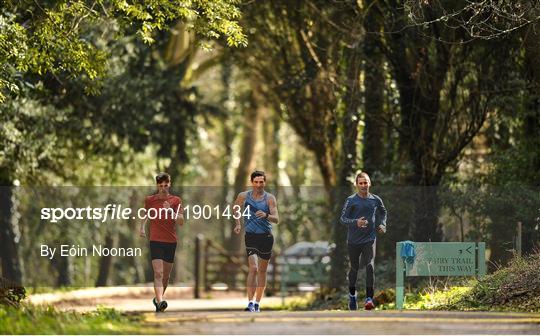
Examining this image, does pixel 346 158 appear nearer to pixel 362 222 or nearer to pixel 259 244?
pixel 362 222

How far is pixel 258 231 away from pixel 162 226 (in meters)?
1.48

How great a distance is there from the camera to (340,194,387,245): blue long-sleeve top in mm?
19891

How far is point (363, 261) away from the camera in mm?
20438

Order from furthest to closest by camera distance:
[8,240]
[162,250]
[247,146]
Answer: [247,146] < [8,240] < [162,250]

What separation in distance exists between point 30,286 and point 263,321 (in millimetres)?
16735

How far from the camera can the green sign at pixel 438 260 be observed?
798 inches

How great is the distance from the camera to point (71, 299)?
100ft

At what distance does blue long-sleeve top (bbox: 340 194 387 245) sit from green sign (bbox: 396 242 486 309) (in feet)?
2.25

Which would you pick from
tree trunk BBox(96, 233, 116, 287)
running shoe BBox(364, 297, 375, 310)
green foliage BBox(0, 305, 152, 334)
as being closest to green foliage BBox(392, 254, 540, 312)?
running shoe BBox(364, 297, 375, 310)

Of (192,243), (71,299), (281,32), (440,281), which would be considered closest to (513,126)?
(281,32)

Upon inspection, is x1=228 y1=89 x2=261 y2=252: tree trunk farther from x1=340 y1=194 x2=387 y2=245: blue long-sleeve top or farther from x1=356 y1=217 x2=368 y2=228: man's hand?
x1=356 y1=217 x2=368 y2=228: man's hand

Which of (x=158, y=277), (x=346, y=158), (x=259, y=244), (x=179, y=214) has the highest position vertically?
(x=346, y=158)

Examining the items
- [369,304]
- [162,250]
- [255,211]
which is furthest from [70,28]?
[369,304]

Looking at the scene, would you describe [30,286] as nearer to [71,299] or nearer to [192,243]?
[71,299]
